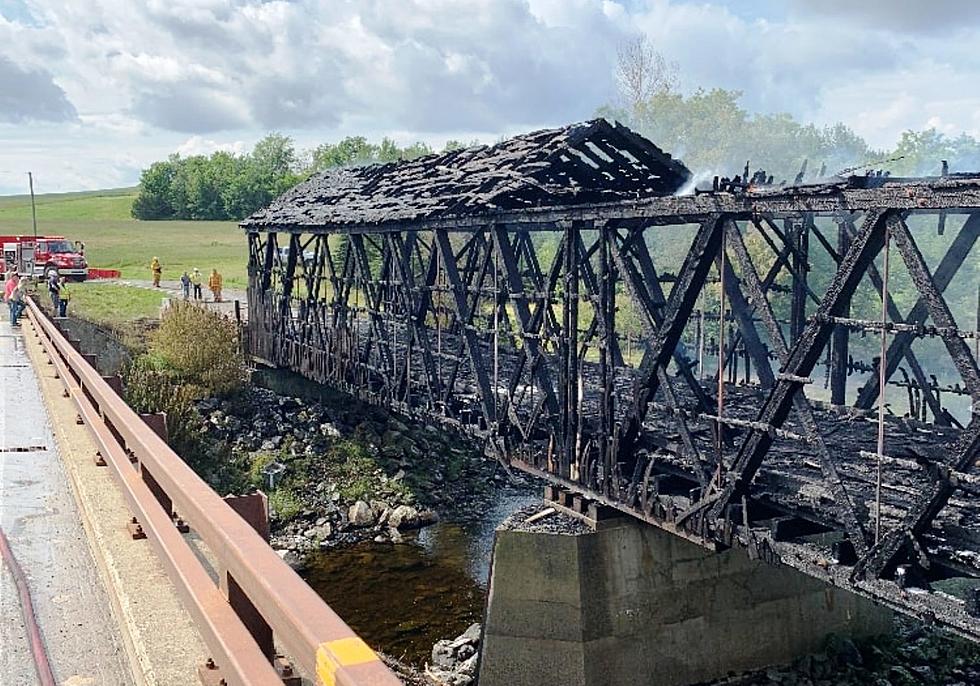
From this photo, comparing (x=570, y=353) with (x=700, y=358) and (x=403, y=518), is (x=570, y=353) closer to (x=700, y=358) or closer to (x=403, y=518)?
(x=700, y=358)

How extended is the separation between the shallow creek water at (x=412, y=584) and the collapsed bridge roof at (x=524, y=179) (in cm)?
735

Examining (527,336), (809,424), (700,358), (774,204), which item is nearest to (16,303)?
(527,336)

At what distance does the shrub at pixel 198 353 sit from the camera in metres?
29.9

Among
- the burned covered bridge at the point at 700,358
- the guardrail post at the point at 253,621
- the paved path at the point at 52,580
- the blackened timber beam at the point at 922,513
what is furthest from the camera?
the burned covered bridge at the point at 700,358

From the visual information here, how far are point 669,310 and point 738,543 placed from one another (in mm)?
2884

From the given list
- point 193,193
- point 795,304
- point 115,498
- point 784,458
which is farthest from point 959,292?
point 193,193

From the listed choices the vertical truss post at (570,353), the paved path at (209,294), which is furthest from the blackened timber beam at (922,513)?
the paved path at (209,294)

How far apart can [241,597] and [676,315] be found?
8680mm

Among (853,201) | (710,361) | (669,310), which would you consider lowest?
(710,361)

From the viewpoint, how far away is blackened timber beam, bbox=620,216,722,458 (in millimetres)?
11477

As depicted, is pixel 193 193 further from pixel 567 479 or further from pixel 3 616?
pixel 3 616

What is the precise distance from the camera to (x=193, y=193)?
392 feet

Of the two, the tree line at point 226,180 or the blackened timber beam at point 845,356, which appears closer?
the blackened timber beam at point 845,356

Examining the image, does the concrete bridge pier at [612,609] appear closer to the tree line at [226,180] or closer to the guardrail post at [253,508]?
the guardrail post at [253,508]
